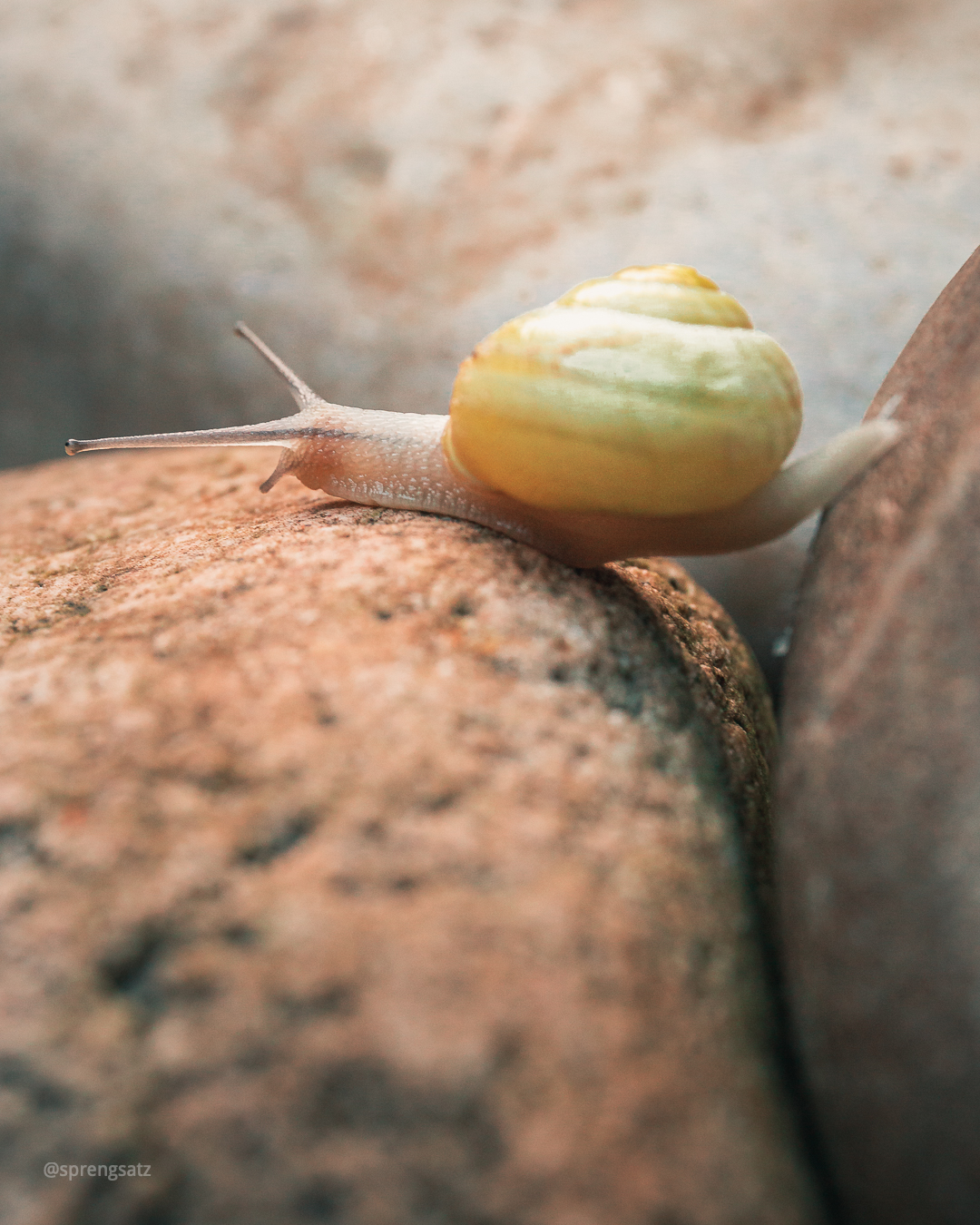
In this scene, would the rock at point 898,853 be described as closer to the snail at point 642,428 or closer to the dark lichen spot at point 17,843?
the snail at point 642,428

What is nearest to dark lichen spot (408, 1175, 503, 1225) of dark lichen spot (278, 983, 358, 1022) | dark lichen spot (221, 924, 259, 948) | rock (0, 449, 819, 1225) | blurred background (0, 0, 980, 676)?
rock (0, 449, 819, 1225)

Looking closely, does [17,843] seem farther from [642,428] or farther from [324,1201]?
[642,428]

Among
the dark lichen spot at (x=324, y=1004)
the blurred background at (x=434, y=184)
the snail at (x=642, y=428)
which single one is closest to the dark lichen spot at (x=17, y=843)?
the dark lichen spot at (x=324, y=1004)

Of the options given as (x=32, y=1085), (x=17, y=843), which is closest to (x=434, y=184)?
(x=17, y=843)

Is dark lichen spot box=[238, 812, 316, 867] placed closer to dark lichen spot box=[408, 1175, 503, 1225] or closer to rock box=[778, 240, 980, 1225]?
dark lichen spot box=[408, 1175, 503, 1225]

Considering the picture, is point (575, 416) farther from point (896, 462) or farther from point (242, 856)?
point (242, 856)

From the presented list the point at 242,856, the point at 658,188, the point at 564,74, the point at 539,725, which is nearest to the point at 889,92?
the point at 658,188

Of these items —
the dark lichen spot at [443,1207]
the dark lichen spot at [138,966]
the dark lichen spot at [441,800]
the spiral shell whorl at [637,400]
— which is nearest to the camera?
the dark lichen spot at [443,1207]
